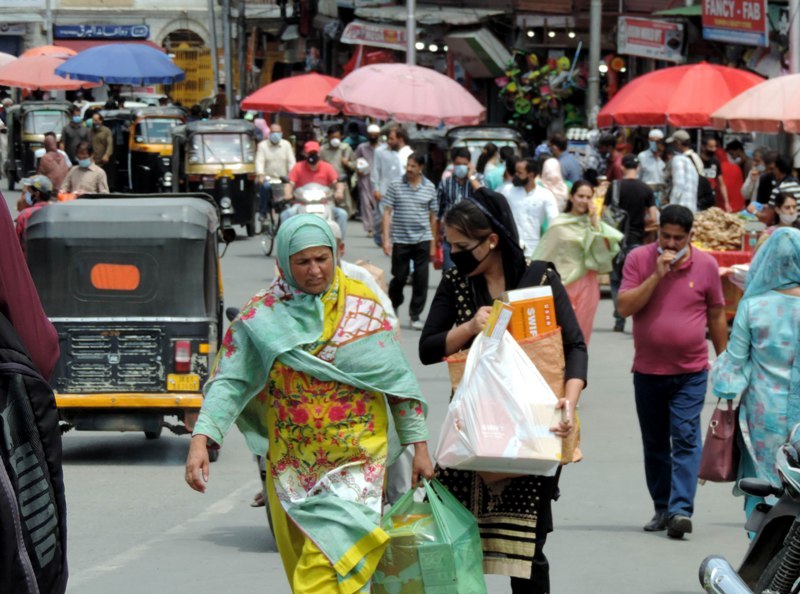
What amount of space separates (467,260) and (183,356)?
542 centimetres

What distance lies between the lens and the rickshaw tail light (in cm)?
1086

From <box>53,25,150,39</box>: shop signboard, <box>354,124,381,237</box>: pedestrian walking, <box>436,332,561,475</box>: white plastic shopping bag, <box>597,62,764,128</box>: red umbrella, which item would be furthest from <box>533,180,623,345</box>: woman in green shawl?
<box>53,25,150,39</box>: shop signboard

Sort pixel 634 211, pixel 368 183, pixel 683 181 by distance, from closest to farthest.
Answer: pixel 634 211 < pixel 683 181 < pixel 368 183

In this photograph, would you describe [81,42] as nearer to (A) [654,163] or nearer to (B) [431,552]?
(A) [654,163]

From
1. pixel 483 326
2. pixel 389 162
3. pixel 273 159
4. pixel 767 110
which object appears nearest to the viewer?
pixel 483 326

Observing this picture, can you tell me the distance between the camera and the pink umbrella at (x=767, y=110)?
18234mm

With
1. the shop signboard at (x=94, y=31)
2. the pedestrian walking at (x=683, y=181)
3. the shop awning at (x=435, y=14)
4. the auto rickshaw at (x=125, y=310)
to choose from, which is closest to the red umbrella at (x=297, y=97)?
the shop awning at (x=435, y=14)

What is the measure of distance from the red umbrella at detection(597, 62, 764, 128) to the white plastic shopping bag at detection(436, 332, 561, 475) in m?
16.5

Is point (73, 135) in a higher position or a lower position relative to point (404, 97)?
lower

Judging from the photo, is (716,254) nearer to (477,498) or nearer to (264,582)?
(264,582)

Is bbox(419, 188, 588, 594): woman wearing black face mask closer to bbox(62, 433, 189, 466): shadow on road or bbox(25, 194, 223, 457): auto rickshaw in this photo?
bbox(25, 194, 223, 457): auto rickshaw

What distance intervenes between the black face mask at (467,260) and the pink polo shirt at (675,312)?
96.7 inches

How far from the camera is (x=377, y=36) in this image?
39.0m

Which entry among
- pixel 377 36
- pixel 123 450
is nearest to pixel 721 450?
pixel 123 450
